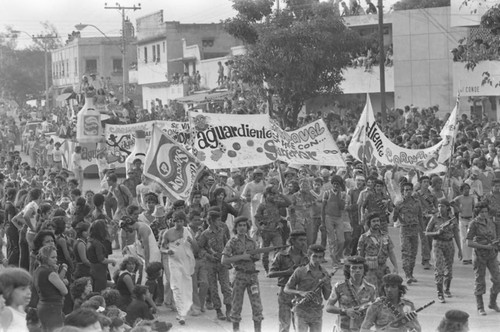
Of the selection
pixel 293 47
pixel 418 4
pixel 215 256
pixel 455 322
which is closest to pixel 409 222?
pixel 215 256

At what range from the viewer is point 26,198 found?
1898 cm

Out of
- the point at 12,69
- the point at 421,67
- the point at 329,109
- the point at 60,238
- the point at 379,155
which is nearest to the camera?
the point at 60,238

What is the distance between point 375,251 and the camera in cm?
1425

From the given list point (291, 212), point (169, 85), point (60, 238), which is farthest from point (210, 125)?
point (169, 85)

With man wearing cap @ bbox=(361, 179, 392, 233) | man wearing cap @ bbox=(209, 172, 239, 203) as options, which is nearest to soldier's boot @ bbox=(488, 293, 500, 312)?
man wearing cap @ bbox=(361, 179, 392, 233)

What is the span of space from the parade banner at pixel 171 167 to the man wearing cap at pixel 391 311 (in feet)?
22.2

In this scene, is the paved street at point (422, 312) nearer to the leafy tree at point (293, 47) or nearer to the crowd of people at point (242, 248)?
the crowd of people at point (242, 248)

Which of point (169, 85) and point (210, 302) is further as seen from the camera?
point (169, 85)

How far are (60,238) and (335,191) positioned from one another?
248 inches

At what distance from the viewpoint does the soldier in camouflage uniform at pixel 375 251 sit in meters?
14.1

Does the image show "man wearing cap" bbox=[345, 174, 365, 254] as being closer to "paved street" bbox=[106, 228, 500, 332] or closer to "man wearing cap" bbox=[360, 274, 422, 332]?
"paved street" bbox=[106, 228, 500, 332]

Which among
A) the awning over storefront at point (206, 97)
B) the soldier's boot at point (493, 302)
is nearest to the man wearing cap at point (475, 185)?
the soldier's boot at point (493, 302)

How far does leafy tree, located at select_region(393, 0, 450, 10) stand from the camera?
183 feet

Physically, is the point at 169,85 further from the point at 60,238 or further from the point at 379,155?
the point at 60,238
